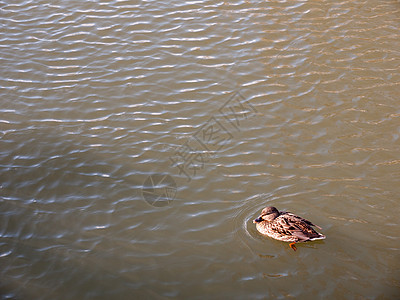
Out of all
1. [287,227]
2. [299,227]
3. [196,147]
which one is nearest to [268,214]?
[287,227]

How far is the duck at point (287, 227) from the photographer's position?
702cm

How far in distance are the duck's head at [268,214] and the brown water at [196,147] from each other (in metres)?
0.29

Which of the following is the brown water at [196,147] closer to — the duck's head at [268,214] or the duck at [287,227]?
the duck at [287,227]

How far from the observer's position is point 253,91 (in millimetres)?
9953

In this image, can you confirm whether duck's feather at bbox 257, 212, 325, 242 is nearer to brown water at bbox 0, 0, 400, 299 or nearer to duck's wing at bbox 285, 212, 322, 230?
duck's wing at bbox 285, 212, 322, 230

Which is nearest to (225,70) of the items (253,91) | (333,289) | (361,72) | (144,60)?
(253,91)

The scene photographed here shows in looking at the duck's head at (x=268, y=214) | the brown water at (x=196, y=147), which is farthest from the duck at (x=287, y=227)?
the brown water at (x=196, y=147)

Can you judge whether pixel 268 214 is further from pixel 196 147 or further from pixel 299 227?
pixel 196 147

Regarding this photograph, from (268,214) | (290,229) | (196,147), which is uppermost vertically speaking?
(196,147)

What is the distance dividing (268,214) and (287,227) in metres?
0.38

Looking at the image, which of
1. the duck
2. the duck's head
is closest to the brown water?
the duck

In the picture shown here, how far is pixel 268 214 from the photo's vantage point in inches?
288

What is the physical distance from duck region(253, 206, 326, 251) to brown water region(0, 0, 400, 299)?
178 millimetres

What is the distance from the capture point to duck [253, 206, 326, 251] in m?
7.02
